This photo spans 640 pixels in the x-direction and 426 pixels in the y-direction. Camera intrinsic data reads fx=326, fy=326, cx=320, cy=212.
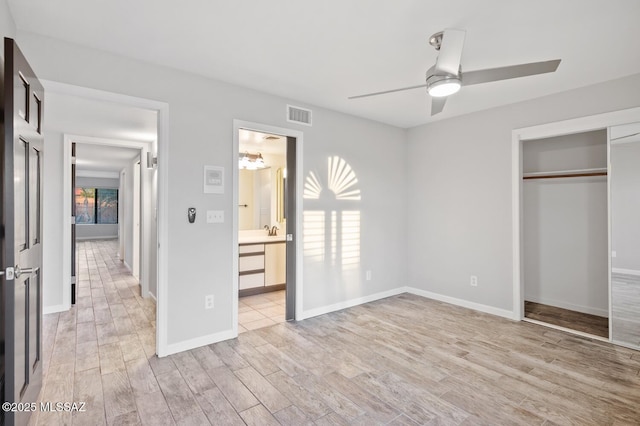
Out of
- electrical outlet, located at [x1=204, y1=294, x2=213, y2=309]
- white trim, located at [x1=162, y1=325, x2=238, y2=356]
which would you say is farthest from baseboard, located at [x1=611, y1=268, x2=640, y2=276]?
electrical outlet, located at [x1=204, y1=294, x2=213, y2=309]

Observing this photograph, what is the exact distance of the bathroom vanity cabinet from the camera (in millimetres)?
4879

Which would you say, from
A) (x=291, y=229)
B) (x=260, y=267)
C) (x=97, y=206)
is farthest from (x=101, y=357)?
(x=97, y=206)

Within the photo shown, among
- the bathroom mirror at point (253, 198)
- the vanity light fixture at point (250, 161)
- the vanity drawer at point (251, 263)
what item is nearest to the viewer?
the vanity drawer at point (251, 263)

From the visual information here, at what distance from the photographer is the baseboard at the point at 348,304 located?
156 inches

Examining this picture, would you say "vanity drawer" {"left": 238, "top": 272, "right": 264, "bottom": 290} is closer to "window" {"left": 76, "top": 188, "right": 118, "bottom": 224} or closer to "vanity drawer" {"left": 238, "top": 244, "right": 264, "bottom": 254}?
"vanity drawer" {"left": 238, "top": 244, "right": 264, "bottom": 254}

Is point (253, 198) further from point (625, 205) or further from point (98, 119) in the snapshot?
point (625, 205)

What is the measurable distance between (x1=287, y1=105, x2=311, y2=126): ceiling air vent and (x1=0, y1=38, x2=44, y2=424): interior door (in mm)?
2214

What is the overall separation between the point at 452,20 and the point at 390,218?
3046 mm

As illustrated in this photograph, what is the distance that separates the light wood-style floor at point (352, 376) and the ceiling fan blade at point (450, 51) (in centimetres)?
223

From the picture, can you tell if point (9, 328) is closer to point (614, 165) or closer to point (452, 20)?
point (452, 20)

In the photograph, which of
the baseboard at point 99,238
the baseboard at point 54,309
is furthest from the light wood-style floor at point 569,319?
the baseboard at point 99,238

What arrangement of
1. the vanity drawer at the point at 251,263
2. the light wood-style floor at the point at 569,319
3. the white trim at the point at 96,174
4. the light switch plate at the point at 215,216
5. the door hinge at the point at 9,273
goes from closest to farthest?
the door hinge at the point at 9,273, the light switch plate at the point at 215,216, the light wood-style floor at the point at 569,319, the vanity drawer at the point at 251,263, the white trim at the point at 96,174

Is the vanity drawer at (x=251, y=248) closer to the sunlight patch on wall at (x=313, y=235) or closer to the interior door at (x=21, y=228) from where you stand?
the sunlight patch on wall at (x=313, y=235)

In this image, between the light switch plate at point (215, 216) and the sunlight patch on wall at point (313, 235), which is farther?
the sunlight patch on wall at point (313, 235)
